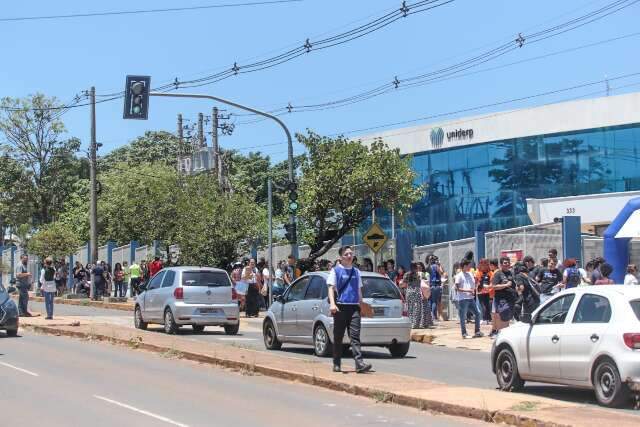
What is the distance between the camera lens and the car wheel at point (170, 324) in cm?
2296

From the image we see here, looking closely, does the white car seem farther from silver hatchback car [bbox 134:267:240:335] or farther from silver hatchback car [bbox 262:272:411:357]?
silver hatchback car [bbox 134:267:240:335]

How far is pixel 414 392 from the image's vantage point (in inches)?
460

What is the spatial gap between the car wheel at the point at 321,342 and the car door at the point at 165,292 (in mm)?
6617

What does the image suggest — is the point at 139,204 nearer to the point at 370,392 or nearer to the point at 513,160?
the point at 513,160

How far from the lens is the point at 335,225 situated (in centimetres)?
3425

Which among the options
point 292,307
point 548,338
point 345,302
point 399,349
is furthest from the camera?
point 292,307

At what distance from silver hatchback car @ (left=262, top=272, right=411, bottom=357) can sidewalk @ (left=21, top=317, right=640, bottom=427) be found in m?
1.20

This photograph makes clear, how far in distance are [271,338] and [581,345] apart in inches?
349

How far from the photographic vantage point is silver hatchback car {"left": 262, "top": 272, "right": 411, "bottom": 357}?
1727 cm

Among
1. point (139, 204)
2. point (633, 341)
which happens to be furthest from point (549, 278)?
point (139, 204)

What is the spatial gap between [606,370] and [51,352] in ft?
36.7

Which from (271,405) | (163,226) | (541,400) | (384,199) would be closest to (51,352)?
(271,405)

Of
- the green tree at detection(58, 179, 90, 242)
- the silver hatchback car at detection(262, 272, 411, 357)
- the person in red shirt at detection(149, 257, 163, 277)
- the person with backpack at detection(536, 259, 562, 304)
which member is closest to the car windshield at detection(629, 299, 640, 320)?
the silver hatchback car at detection(262, 272, 411, 357)

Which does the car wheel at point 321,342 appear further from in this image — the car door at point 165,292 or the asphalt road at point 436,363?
the car door at point 165,292
